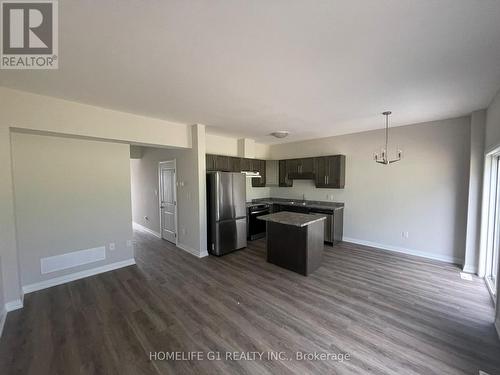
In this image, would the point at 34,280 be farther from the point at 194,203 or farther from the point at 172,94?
the point at 172,94

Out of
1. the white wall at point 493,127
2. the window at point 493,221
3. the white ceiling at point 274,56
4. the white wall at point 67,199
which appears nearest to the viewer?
the white ceiling at point 274,56

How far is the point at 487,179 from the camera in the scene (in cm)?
317

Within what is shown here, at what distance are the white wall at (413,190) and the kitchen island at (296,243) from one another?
6.05 ft

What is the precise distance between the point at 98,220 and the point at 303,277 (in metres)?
3.67

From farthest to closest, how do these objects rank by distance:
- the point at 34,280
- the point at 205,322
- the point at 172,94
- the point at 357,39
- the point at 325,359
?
the point at 34,280 → the point at 172,94 → the point at 205,322 → the point at 325,359 → the point at 357,39

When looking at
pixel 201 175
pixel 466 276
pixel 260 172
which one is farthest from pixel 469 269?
pixel 201 175

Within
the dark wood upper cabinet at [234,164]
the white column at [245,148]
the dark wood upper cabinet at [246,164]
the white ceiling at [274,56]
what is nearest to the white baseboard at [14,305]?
the white ceiling at [274,56]

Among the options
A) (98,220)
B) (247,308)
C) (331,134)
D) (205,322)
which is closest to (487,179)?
(331,134)

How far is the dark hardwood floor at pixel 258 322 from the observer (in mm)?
1771

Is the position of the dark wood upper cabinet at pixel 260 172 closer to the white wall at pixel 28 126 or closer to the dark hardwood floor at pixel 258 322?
the dark hardwood floor at pixel 258 322

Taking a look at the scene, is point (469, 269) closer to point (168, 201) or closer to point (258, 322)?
point (258, 322)

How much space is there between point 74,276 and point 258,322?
3.12m

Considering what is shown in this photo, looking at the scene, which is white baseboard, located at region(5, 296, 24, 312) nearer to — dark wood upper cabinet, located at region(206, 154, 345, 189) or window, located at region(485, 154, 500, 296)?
dark wood upper cabinet, located at region(206, 154, 345, 189)

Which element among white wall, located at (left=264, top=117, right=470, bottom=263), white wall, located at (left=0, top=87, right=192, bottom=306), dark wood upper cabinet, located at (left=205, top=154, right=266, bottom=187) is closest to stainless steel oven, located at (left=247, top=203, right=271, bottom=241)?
dark wood upper cabinet, located at (left=205, top=154, right=266, bottom=187)
